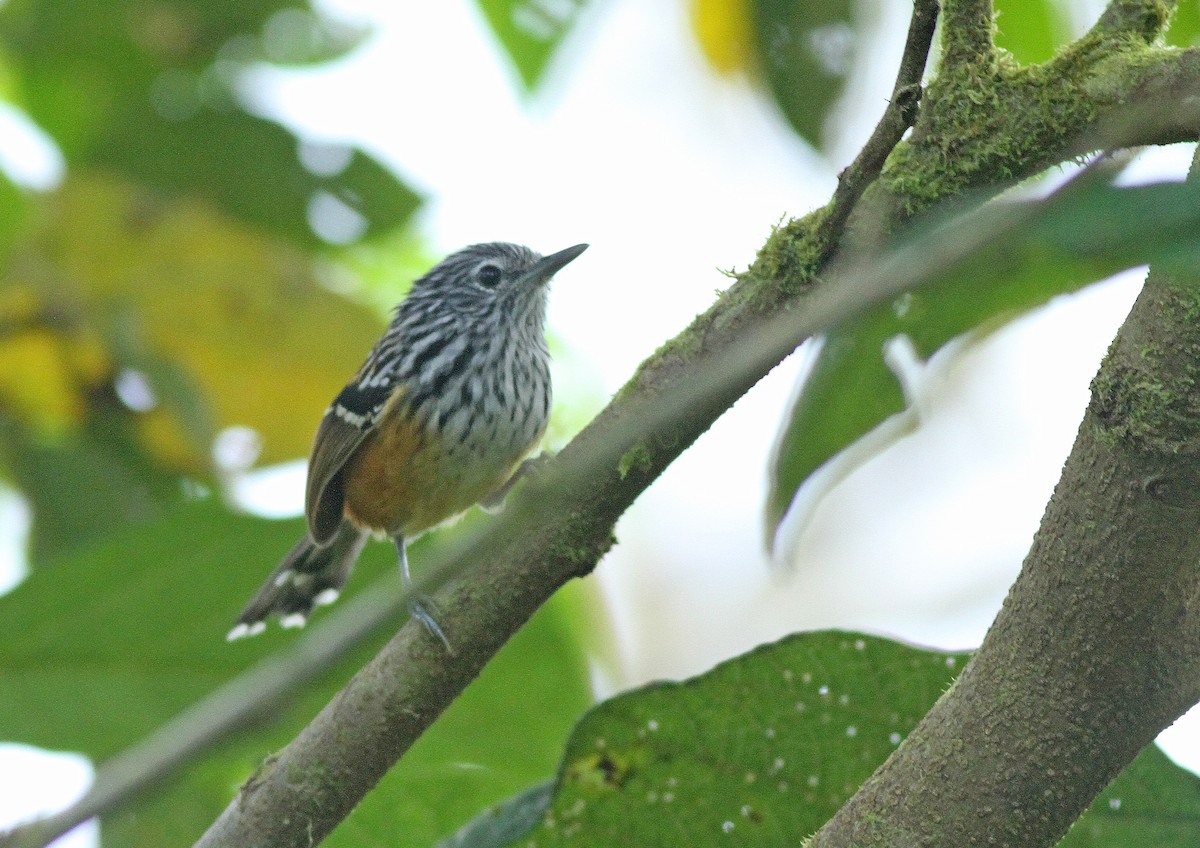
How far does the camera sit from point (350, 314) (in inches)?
203

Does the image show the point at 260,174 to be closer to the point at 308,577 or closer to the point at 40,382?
the point at 40,382

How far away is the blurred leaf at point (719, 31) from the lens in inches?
173

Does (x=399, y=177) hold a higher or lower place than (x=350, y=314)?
higher

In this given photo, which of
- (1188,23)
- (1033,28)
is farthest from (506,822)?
(1033,28)

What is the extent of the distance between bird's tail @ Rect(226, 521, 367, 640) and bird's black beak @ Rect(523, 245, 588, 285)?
114cm

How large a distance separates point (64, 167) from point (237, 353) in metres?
1.16

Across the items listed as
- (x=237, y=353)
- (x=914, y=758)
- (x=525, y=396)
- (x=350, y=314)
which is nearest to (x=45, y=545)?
(x=237, y=353)

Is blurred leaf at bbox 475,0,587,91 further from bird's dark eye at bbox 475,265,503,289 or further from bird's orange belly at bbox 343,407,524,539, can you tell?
bird's orange belly at bbox 343,407,524,539

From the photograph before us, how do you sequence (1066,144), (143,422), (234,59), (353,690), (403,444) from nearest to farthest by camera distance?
(1066,144) → (353,690) → (403,444) → (143,422) → (234,59)

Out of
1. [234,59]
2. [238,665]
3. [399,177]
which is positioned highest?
[234,59]

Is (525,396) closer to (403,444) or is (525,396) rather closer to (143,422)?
(403,444)

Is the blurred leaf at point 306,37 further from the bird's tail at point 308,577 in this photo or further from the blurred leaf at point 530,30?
the bird's tail at point 308,577

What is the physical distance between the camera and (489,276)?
202 inches

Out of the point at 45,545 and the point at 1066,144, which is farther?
the point at 45,545
